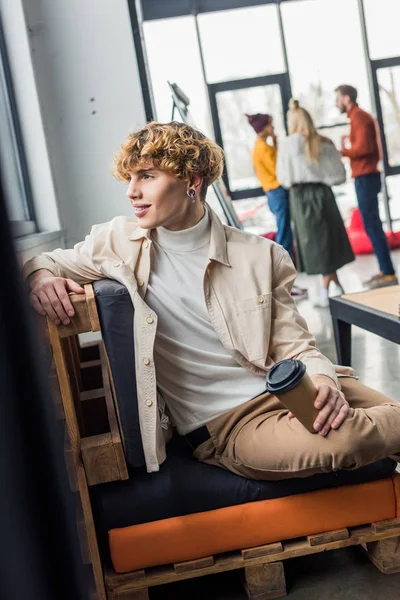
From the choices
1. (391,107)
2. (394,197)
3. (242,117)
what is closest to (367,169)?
(242,117)

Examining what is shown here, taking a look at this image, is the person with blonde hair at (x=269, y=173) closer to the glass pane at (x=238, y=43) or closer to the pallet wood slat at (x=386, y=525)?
the glass pane at (x=238, y=43)

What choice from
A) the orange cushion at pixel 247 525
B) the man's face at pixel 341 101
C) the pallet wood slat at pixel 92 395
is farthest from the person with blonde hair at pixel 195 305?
the man's face at pixel 341 101

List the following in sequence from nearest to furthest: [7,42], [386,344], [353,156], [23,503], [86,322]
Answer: [23,503]
[86,322]
[7,42]
[386,344]
[353,156]

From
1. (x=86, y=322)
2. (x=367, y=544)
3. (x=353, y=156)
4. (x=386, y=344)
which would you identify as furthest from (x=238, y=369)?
(x=353, y=156)

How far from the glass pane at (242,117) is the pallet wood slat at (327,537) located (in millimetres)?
8279

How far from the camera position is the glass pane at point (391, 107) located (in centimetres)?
1011

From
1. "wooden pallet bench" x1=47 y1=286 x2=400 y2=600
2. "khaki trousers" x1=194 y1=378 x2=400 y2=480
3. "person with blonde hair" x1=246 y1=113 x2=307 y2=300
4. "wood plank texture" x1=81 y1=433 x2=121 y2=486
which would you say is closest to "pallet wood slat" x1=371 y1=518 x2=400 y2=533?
"wooden pallet bench" x1=47 y1=286 x2=400 y2=600

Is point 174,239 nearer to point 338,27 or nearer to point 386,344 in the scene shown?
point 386,344

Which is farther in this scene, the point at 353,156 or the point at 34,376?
the point at 353,156

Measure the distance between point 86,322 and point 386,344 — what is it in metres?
3.02

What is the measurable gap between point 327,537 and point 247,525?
0.21 metres

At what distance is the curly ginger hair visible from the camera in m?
1.93

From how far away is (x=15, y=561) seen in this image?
14.8 inches

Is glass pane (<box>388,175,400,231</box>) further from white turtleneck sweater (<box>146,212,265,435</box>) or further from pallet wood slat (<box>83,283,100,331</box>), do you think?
pallet wood slat (<box>83,283,100,331</box>)
